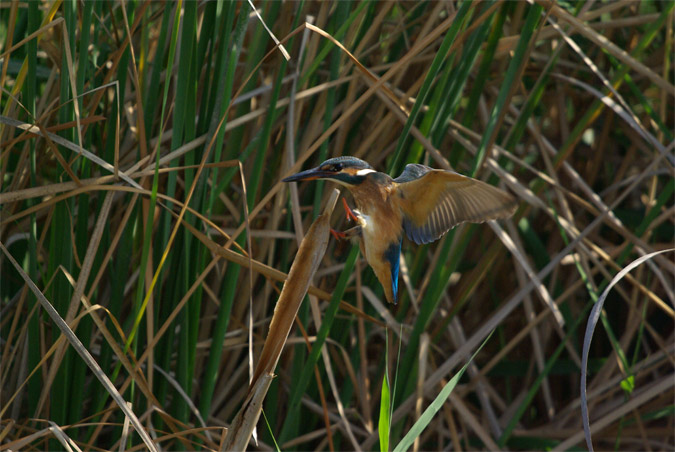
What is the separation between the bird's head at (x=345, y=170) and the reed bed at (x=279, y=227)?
212 millimetres

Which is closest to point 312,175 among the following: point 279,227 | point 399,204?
point 399,204

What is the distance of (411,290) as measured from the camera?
1344mm

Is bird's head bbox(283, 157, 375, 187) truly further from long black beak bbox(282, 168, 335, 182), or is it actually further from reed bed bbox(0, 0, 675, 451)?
reed bed bbox(0, 0, 675, 451)

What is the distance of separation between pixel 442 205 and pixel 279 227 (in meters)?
0.69

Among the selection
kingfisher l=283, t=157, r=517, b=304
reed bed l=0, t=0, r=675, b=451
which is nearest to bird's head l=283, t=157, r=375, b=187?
kingfisher l=283, t=157, r=517, b=304

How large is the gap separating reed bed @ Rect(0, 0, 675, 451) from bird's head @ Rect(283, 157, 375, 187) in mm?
212

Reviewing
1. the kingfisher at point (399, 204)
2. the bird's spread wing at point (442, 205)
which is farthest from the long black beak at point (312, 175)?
the bird's spread wing at point (442, 205)

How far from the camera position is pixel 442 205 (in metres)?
0.79

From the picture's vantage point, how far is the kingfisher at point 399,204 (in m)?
0.63

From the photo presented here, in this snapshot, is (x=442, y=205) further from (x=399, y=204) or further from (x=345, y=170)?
(x=345, y=170)

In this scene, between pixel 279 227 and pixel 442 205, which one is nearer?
pixel 442 205

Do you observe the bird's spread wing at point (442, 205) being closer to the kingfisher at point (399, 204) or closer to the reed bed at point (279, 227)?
the kingfisher at point (399, 204)

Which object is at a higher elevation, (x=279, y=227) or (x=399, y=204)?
(x=399, y=204)

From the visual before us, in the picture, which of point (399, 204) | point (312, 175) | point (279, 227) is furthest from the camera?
point (279, 227)
